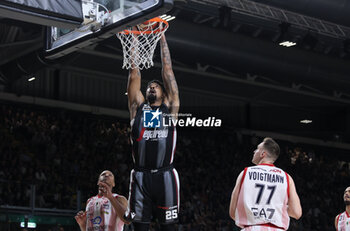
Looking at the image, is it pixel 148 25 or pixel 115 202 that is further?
pixel 148 25

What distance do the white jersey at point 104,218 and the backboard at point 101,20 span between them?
2.33 meters

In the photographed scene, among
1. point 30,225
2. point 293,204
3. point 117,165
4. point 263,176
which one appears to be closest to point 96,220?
point 263,176

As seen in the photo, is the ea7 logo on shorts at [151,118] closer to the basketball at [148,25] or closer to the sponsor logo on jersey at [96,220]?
the basketball at [148,25]

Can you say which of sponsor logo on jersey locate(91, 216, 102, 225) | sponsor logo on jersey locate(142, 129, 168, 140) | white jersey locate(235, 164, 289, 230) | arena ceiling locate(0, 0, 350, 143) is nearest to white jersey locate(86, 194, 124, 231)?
sponsor logo on jersey locate(91, 216, 102, 225)

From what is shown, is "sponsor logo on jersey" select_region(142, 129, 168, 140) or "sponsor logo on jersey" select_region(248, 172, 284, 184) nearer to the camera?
"sponsor logo on jersey" select_region(248, 172, 284, 184)

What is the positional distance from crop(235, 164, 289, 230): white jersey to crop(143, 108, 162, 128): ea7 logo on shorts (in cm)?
143

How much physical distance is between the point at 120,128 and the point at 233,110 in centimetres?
677

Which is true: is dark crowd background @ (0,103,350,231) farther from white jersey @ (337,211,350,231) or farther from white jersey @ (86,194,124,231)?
white jersey @ (86,194,124,231)

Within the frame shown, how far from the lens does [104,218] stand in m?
9.05

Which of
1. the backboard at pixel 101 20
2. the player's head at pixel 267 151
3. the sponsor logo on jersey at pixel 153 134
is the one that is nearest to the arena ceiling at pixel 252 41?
the backboard at pixel 101 20

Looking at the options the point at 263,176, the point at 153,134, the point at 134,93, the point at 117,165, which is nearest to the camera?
the point at 263,176

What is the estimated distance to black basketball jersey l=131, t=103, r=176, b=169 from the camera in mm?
7965

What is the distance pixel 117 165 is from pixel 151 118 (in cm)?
1743

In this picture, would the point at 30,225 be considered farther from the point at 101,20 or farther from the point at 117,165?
the point at 101,20
